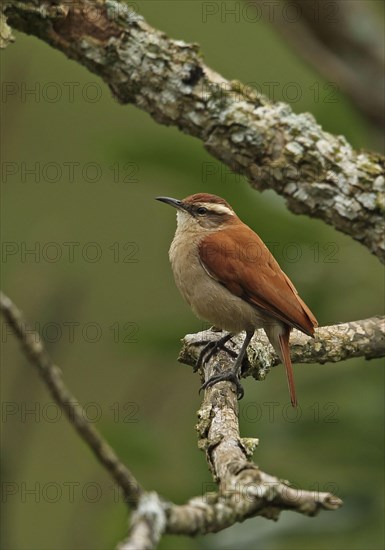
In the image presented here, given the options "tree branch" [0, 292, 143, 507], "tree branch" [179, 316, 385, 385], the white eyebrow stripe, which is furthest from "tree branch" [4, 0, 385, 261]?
"tree branch" [0, 292, 143, 507]

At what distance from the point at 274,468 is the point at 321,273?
0.97 metres

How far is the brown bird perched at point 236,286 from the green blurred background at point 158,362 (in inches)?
5.4

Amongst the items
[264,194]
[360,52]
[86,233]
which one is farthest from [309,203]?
[86,233]

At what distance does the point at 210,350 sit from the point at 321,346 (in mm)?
540

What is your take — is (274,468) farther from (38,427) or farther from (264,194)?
(38,427)

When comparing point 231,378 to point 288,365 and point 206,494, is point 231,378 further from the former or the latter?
point 206,494

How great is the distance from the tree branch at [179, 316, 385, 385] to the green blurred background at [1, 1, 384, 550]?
93 millimetres

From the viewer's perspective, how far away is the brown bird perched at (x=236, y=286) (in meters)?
4.22

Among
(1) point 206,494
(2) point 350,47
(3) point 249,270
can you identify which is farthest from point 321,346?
(1) point 206,494

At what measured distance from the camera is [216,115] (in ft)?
13.7

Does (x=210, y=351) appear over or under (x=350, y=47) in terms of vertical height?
under

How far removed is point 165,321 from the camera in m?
4.40

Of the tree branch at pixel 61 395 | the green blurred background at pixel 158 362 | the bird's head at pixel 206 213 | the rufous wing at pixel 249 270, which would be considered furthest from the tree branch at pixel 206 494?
the bird's head at pixel 206 213

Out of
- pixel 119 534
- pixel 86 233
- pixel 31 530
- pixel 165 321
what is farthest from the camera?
pixel 86 233
